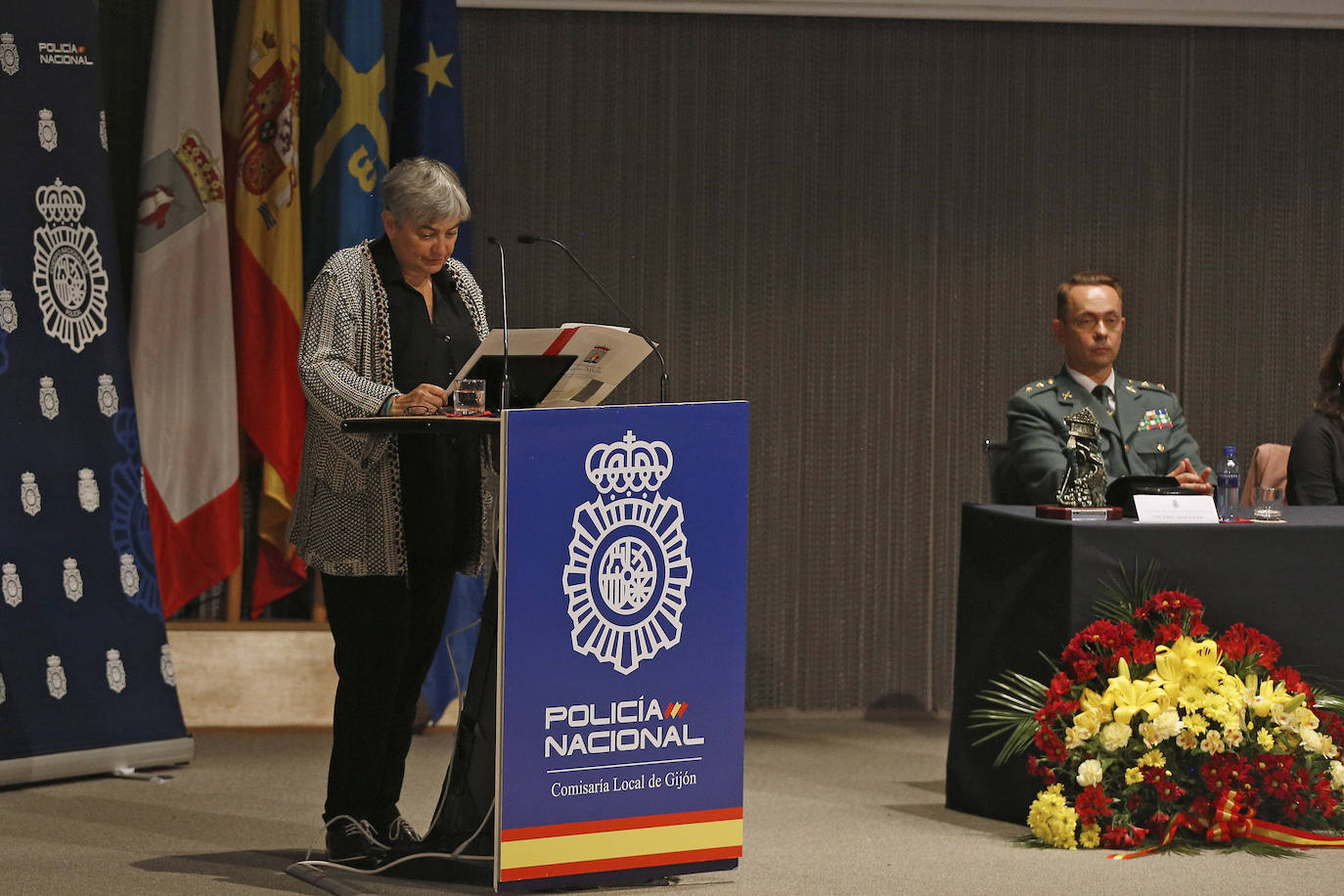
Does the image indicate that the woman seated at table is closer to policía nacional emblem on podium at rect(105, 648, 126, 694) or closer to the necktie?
the necktie

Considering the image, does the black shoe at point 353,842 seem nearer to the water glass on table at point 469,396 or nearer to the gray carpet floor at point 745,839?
the gray carpet floor at point 745,839

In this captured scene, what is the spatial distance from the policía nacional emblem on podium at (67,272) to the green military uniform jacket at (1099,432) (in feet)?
8.60

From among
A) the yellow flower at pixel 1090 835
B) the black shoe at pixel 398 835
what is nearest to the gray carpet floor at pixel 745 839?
the yellow flower at pixel 1090 835

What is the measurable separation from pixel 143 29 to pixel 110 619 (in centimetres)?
203

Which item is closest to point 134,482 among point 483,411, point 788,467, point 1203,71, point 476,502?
point 476,502

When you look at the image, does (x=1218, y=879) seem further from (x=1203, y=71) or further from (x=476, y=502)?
(x=1203, y=71)

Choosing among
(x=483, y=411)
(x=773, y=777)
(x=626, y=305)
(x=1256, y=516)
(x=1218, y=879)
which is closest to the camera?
(x=483, y=411)

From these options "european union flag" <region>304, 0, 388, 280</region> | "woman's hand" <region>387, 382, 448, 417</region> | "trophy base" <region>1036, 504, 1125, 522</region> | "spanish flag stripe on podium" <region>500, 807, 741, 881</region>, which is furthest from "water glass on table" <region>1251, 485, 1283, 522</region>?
"european union flag" <region>304, 0, 388, 280</region>

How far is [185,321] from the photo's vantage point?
16.4 feet

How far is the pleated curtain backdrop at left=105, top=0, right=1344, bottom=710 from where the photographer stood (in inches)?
218

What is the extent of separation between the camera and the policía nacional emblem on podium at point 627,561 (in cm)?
311

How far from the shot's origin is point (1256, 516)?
3984 mm

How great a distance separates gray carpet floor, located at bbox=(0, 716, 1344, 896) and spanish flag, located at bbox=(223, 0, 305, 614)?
938 mm

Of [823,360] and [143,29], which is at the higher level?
[143,29]
